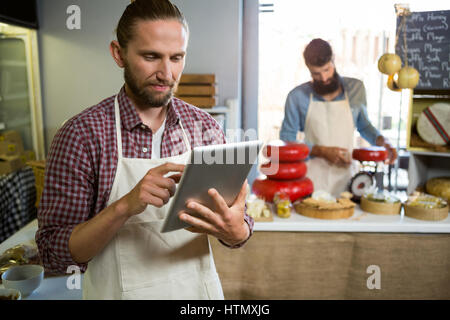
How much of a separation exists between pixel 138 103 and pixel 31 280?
1.39 ft

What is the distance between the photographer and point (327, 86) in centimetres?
208

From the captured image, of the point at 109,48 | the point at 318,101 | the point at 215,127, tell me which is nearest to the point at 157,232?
the point at 215,127

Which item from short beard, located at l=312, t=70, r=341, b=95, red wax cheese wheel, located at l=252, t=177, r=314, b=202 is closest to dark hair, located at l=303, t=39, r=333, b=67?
short beard, located at l=312, t=70, r=341, b=95

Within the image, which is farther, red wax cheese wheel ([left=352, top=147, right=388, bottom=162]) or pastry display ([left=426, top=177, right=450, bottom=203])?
pastry display ([left=426, top=177, right=450, bottom=203])

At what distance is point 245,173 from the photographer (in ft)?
1.94

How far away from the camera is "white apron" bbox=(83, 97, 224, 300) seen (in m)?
0.68

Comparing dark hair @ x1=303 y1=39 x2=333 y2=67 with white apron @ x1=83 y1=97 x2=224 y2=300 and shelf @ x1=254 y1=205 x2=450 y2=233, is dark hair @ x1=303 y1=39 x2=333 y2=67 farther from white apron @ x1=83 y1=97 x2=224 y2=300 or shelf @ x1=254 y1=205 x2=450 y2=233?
white apron @ x1=83 y1=97 x2=224 y2=300

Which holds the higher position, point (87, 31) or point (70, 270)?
point (87, 31)

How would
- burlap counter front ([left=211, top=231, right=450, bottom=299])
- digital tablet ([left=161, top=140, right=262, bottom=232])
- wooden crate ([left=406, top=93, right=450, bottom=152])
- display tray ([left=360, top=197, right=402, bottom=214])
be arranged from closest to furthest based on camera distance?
digital tablet ([left=161, top=140, right=262, bottom=232]) → burlap counter front ([left=211, top=231, right=450, bottom=299]) → display tray ([left=360, top=197, right=402, bottom=214]) → wooden crate ([left=406, top=93, right=450, bottom=152])

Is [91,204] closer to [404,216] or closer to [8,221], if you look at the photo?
[8,221]

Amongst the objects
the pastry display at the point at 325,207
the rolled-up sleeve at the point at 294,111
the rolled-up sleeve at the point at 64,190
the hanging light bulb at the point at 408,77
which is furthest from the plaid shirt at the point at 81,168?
the rolled-up sleeve at the point at 294,111

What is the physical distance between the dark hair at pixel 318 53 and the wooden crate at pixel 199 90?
4.60ft

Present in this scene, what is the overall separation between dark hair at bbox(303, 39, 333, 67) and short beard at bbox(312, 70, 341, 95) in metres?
0.11

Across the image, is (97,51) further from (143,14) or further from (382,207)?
(382,207)
